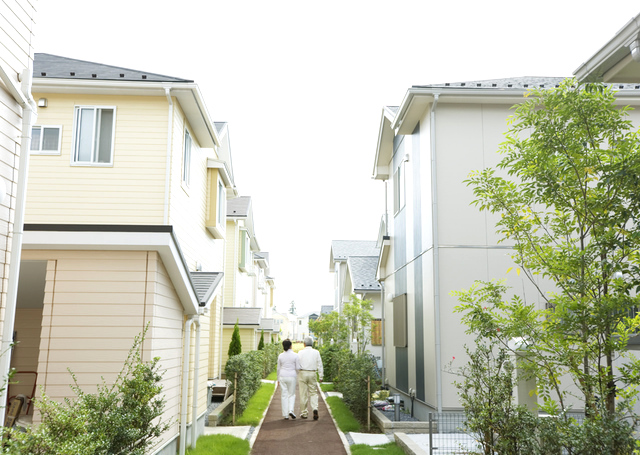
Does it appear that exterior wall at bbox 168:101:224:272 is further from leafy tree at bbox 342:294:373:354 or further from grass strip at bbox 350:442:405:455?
leafy tree at bbox 342:294:373:354

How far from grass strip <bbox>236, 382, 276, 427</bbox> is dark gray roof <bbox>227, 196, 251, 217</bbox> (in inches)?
332

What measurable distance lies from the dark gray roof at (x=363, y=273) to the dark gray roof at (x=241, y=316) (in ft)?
16.4

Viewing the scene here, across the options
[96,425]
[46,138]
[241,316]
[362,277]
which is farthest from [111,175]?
[362,277]

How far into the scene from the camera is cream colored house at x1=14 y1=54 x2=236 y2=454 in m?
7.20

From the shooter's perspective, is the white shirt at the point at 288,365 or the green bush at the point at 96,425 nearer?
the green bush at the point at 96,425

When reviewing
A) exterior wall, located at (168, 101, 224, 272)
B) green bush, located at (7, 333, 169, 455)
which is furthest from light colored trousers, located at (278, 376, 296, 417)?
green bush, located at (7, 333, 169, 455)

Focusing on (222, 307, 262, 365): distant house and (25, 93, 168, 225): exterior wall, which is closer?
(25, 93, 168, 225): exterior wall

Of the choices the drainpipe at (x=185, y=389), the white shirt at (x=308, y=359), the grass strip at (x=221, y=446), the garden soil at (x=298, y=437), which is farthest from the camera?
the white shirt at (x=308, y=359)

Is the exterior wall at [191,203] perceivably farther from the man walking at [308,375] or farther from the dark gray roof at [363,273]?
the dark gray roof at [363,273]

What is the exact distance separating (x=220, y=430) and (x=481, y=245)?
6512mm

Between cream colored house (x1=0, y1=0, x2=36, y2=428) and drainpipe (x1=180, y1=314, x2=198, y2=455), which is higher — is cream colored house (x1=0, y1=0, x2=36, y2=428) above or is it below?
above

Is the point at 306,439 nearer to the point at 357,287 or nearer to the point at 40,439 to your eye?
the point at 40,439

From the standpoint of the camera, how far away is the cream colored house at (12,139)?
5.86m

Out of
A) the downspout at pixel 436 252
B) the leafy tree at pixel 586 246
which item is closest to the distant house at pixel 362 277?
the downspout at pixel 436 252
